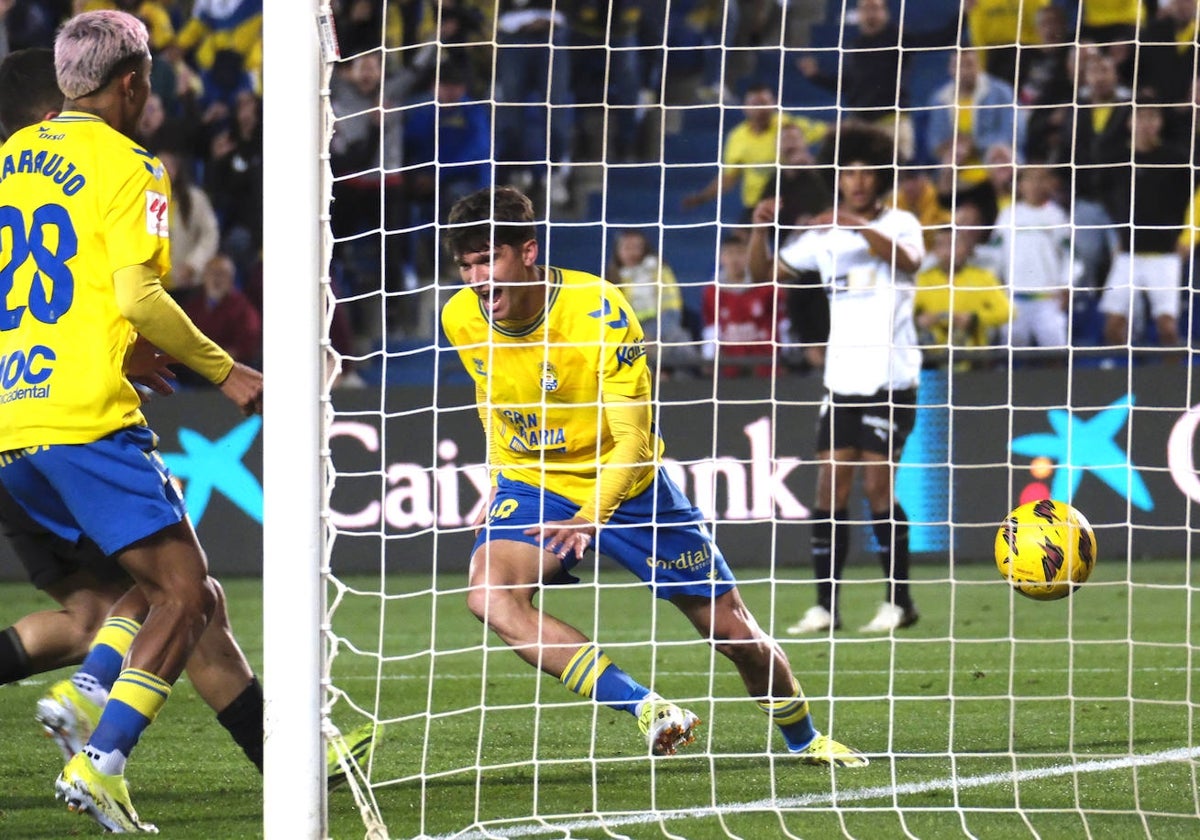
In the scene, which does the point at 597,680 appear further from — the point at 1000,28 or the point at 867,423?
the point at 1000,28

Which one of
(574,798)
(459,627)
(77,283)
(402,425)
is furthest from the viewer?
(402,425)

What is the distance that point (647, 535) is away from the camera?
4.85 meters

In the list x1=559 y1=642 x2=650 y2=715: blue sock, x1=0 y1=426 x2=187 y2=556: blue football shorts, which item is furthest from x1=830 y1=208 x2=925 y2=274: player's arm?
x1=0 y1=426 x2=187 y2=556: blue football shorts

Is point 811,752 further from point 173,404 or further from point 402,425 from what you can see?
point 173,404

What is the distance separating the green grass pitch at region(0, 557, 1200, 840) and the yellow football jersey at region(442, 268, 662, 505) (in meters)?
0.50

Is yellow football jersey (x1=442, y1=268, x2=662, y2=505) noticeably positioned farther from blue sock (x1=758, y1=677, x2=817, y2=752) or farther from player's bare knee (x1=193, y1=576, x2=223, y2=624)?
player's bare knee (x1=193, y1=576, x2=223, y2=624)

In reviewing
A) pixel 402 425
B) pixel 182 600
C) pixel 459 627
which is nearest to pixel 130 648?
pixel 182 600

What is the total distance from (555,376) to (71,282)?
1.50 m

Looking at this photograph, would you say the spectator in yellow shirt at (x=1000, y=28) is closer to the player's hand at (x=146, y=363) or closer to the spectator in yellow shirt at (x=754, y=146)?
the spectator in yellow shirt at (x=754, y=146)

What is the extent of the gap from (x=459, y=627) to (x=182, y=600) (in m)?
4.20

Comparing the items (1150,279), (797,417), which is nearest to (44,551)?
(797,417)

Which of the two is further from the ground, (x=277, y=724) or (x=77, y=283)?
(x=77, y=283)

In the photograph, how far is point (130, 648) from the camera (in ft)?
13.2

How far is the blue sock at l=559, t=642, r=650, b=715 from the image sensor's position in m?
4.54
